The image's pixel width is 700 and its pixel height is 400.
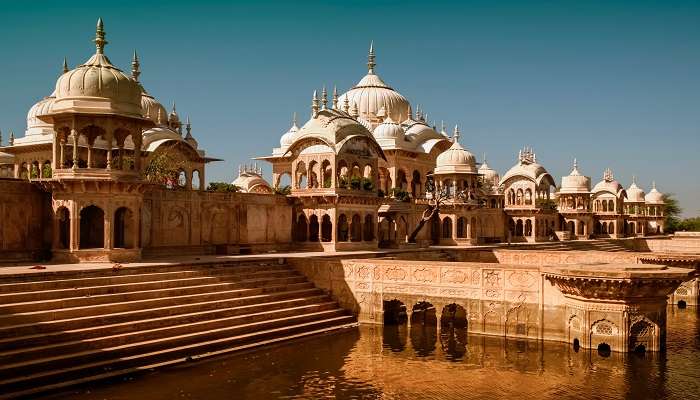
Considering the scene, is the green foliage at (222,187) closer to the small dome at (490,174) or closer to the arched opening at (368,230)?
the arched opening at (368,230)

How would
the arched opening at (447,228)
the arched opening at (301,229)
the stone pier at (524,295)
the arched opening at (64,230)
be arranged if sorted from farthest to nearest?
the arched opening at (447,228) → the arched opening at (301,229) → the arched opening at (64,230) → the stone pier at (524,295)

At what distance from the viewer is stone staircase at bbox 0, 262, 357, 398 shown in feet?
44.3

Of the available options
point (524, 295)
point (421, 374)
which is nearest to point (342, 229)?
point (524, 295)

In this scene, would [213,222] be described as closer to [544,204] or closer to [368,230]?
[368,230]

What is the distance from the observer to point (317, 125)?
29.4 m

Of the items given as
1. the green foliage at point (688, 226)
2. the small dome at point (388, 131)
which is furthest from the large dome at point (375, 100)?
the green foliage at point (688, 226)

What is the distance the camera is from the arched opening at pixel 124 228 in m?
20.4

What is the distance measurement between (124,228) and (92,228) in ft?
6.25

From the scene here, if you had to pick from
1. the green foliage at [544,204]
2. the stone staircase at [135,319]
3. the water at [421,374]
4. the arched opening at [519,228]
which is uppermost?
the green foliage at [544,204]

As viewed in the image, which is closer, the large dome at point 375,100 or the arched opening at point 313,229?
the arched opening at point 313,229

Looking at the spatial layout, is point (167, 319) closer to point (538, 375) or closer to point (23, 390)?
point (23, 390)

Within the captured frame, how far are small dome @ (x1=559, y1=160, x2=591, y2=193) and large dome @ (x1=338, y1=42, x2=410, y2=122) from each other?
14.4 m

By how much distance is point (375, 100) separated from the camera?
45.2 m

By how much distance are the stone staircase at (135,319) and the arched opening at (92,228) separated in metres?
4.58
